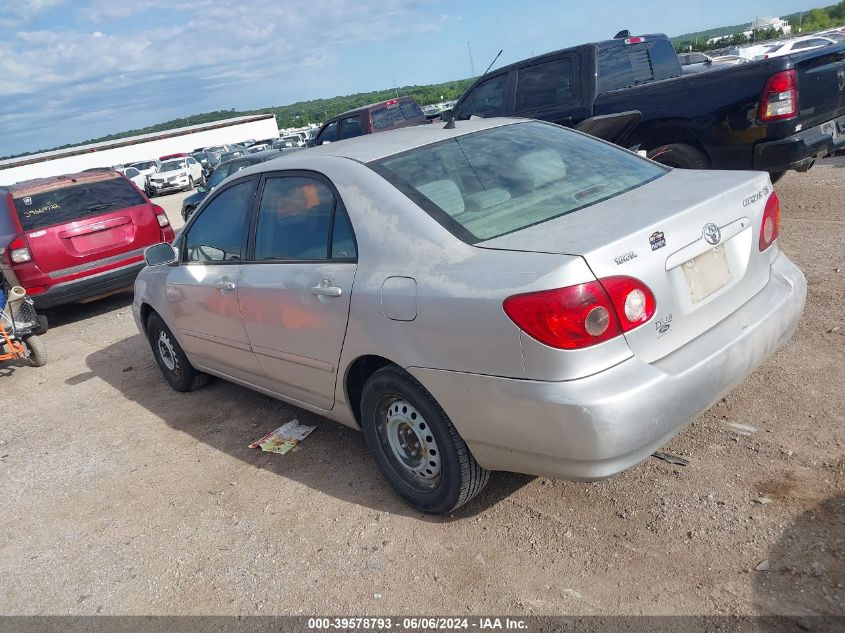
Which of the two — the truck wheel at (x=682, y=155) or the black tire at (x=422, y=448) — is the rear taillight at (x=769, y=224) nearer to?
the black tire at (x=422, y=448)

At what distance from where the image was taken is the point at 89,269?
8.22 metres

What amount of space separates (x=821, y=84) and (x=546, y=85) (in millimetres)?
2869

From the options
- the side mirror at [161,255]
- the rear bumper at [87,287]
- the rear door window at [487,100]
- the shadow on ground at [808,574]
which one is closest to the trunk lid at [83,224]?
the rear bumper at [87,287]

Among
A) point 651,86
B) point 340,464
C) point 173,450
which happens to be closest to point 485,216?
point 340,464

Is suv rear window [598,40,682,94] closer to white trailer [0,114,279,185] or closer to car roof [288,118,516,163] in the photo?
car roof [288,118,516,163]

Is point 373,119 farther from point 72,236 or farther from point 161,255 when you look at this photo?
point 161,255

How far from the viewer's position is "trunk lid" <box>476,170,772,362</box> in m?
2.54

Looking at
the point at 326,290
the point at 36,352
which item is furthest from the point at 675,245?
the point at 36,352

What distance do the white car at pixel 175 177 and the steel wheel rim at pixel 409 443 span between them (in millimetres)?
29995

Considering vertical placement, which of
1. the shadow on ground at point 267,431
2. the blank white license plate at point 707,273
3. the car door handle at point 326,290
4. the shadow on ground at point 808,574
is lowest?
the shadow on ground at point 267,431

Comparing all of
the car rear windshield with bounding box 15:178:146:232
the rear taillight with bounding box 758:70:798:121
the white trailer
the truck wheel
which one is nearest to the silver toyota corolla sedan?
the rear taillight with bounding box 758:70:798:121

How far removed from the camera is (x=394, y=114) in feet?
42.2

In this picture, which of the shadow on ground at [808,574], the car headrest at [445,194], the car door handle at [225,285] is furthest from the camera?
the car door handle at [225,285]

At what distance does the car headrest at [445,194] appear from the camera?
10.00 ft
